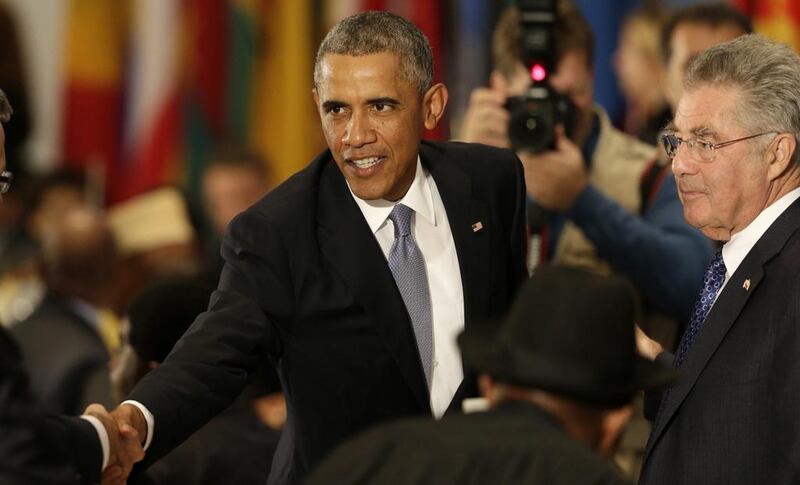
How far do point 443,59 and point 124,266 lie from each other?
181 cm

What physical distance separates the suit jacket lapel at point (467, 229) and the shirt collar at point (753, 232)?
1.87 ft

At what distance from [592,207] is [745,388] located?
5.14ft

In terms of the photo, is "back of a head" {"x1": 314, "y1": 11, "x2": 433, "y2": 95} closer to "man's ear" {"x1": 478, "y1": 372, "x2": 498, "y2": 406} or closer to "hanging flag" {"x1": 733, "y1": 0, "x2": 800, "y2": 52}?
"man's ear" {"x1": 478, "y1": 372, "x2": 498, "y2": 406}

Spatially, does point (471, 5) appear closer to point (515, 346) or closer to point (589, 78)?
point (589, 78)

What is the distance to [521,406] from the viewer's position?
257 cm

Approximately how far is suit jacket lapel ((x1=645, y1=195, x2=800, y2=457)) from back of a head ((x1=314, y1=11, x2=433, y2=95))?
85 centimetres

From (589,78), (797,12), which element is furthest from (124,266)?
(797,12)

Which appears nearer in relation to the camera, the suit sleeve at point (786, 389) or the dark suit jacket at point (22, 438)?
the dark suit jacket at point (22, 438)

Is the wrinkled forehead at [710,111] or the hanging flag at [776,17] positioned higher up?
the wrinkled forehead at [710,111]

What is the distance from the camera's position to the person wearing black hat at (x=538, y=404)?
8.11 ft

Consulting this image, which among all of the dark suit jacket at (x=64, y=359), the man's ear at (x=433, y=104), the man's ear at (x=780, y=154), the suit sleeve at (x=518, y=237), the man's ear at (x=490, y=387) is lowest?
the dark suit jacket at (x=64, y=359)

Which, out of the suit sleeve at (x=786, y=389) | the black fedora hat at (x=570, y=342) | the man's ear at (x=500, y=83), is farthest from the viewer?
the man's ear at (x=500, y=83)

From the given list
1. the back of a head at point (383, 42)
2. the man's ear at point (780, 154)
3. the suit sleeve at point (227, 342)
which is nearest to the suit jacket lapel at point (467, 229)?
the back of a head at point (383, 42)

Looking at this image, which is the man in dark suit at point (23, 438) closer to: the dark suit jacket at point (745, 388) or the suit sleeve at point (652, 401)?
the dark suit jacket at point (745, 388)
